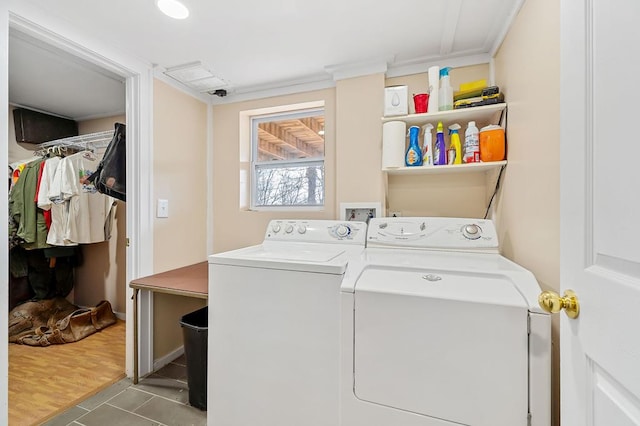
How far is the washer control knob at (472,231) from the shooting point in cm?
150

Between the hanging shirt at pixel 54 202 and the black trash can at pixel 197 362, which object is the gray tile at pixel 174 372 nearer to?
the black trash can at pixel 197 362

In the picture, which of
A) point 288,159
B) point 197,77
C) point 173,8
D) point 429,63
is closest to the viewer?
point 173,8

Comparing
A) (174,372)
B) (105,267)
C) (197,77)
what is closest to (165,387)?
(174,372)

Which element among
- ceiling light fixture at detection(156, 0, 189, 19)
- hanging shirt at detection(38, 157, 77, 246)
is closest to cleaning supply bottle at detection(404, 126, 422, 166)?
ceiling light fixture at detection(156, 0, 189, 19)

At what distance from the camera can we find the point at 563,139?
70cm

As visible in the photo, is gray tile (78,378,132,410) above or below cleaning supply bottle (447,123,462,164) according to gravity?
below

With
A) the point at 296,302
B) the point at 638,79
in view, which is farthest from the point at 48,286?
the point at 638,79

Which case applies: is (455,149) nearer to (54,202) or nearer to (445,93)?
(445,93)

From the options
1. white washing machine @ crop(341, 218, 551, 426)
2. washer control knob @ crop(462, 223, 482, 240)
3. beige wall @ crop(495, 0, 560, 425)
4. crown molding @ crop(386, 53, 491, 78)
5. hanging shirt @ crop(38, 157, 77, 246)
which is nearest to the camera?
white washing machine @ crop(341, 218, 551, 426)

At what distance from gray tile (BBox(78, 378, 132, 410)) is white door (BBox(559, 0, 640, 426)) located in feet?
7.44

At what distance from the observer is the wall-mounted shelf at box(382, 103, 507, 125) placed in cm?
159

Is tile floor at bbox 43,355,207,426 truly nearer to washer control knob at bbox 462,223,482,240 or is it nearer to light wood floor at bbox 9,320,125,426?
light wood floor at bbox 9,320,125,426

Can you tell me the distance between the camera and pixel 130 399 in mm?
1745

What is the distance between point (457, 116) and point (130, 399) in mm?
2625
